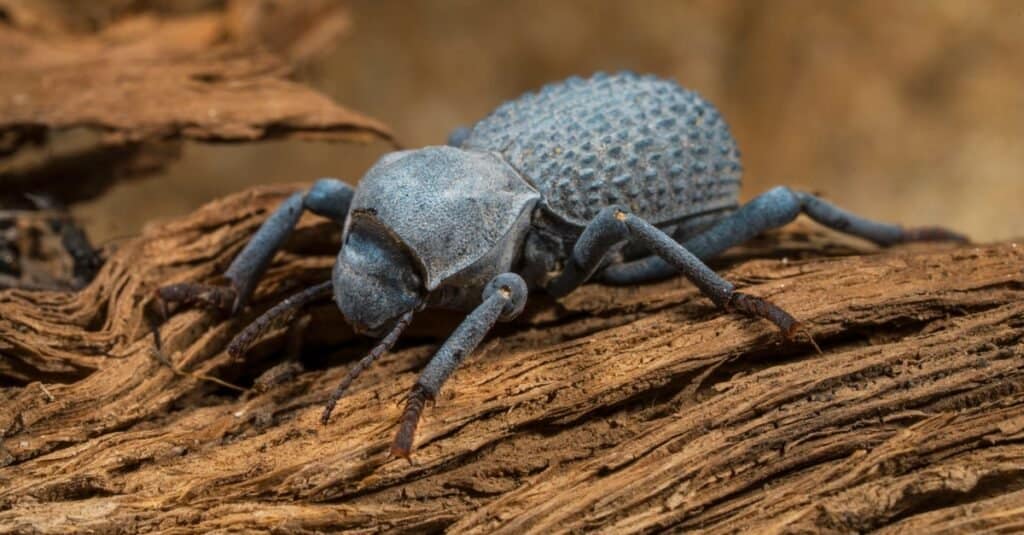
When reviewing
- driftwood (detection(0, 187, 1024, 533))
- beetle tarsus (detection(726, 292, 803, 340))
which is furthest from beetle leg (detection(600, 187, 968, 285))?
beetle tarsus (detection(726, 292, 803, 340))

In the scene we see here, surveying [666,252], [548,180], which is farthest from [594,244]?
[548,180]

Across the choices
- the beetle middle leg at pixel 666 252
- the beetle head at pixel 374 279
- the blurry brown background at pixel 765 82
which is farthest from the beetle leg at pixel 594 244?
the blurry brown background at pixel 765 82

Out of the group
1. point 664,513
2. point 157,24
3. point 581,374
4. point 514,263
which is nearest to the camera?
point 664,513

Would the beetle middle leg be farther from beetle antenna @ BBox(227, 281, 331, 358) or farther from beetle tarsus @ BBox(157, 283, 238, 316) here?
beetle tarsus @ BBox(157, 283, 238, 316)

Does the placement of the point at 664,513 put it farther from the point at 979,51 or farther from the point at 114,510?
the point at 979,51

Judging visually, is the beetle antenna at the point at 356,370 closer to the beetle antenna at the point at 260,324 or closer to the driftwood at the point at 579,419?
the driftwood at the point at 579,419

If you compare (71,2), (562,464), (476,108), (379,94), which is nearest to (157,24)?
(71,2)

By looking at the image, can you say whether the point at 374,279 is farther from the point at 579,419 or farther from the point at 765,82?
the point at 765,82
